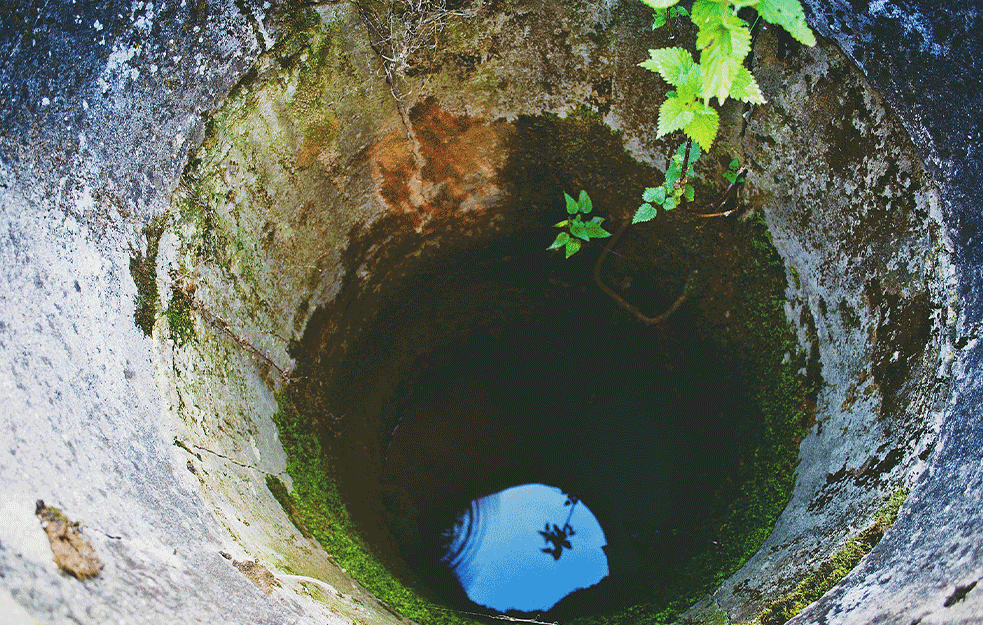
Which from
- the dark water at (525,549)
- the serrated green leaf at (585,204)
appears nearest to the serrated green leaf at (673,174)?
the serrated green leaf at (585,204)

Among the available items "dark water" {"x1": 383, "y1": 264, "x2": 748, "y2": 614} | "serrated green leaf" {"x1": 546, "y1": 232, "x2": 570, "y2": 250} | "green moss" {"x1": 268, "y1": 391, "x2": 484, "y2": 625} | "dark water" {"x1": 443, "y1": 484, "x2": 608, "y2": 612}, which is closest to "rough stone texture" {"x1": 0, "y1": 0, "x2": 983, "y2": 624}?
"green moss" {"x1": 268, "y1": 391, "x2": 484, "y2": 625}

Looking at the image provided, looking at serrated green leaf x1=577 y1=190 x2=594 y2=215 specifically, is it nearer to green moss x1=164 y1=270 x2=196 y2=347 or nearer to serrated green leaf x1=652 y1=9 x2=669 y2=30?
serrated green leaf x1=652 y1=9 x2=669 y2=30

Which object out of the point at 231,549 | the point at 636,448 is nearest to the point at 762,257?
the point at 636,448

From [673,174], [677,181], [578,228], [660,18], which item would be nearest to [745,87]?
[660,18]

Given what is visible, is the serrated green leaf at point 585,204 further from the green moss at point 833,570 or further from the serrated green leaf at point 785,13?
the green moss at point 833,570

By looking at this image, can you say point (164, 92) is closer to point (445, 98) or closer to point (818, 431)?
point (445, 98)

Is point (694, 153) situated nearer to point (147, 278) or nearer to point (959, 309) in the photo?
point (959, 309)
